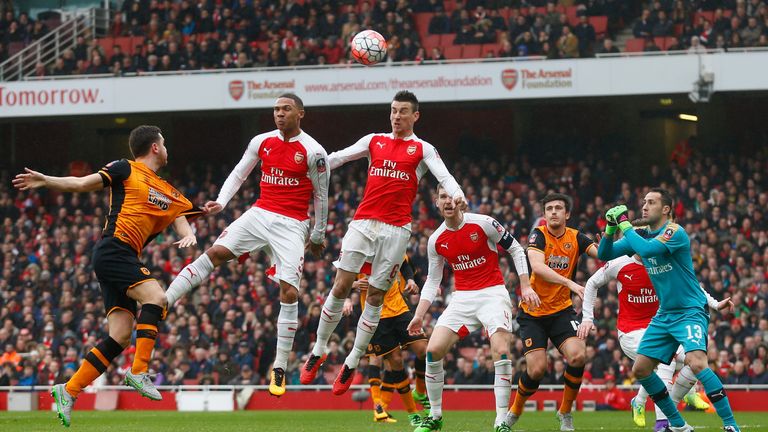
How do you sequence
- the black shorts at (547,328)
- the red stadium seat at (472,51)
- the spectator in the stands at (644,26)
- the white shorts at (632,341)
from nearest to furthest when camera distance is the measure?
the black shorts at (547,328) → the white shorts at (632,341) → the spectator in the stands at (644,26) → the red stadium seat at (472,51)

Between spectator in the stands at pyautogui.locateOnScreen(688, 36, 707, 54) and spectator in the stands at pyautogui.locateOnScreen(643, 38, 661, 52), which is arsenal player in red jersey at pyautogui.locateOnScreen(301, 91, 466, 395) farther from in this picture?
spectator in the stands at pyautogui.locateOnScreen(643, 38, 661, 52)

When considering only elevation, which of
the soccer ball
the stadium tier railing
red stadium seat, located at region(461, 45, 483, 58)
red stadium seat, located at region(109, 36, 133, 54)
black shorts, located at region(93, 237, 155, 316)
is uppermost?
red stadium seat, located at region(109, 36, 133, 54)

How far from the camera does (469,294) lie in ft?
41.6

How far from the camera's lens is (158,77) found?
28422mm

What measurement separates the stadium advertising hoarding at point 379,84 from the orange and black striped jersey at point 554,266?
13.5 m

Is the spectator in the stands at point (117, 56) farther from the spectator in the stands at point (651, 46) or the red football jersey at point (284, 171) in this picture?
the red football jersey at point (284, 171)

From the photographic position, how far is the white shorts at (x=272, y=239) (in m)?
12.1

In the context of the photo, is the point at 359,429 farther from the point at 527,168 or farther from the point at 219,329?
the point at 527,168

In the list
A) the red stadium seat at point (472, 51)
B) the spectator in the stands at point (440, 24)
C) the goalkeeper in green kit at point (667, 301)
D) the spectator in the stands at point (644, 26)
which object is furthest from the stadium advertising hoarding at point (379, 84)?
the goalkeeper in green kit at point (667, 301)

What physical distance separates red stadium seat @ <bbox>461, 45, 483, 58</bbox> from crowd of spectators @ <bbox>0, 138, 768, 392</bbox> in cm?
277

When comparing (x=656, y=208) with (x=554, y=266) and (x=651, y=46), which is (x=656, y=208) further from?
(x=651, y=46)

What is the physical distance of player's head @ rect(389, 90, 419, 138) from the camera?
11977 millimetres

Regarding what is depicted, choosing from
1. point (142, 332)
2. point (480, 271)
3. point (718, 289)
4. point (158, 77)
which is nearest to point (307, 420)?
point (480, 271)

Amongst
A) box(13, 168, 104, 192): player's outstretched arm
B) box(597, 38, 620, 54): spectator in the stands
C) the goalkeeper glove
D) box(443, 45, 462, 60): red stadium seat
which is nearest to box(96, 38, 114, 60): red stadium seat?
box(443, 45, 462, 60): red stadium seat
